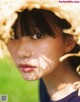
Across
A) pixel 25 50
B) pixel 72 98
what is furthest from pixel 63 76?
pixel 25 50

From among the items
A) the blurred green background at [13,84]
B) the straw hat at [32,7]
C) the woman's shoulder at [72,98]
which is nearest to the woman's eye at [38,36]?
the straw hat at [32,7]

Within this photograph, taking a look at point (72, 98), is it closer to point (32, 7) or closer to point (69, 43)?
point (69, 43)

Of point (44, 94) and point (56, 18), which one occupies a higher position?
point (56, 18)

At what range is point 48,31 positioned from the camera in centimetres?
189

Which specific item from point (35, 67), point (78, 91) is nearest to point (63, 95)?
point (78, 91)

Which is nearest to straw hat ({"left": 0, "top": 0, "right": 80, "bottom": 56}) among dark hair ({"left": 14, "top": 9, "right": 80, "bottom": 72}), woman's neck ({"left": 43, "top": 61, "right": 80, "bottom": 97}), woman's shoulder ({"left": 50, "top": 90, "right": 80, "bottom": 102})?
dark hair ({"left": 14, "top": 9, "right": 80, "bottom": 72})

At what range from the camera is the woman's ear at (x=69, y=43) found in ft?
6.25

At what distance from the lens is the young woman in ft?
6.19

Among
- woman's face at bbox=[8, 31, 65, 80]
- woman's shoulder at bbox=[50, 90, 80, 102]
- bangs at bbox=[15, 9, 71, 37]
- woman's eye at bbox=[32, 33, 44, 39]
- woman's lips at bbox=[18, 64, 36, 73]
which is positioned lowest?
woman's shoulder at bbox=[50, 90, 80, 102]

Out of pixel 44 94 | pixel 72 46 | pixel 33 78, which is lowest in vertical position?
pixel 44 94

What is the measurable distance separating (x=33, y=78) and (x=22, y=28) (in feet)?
0.92

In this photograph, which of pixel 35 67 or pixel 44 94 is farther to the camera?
pixel 44 94

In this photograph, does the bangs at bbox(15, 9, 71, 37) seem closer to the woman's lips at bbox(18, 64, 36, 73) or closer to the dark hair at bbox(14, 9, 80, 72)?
the dark hair at bbox(14, 9, 80, 72)

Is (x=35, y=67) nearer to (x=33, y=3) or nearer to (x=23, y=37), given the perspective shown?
(x=23, y=37)
